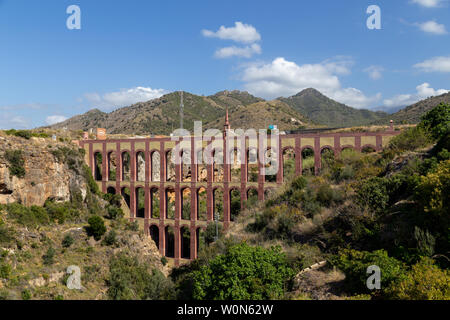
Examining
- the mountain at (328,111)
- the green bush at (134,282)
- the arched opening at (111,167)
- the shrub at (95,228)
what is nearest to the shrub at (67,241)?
the shrub at (95,228)

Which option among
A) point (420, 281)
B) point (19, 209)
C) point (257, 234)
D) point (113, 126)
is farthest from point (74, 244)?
point (113, 126)

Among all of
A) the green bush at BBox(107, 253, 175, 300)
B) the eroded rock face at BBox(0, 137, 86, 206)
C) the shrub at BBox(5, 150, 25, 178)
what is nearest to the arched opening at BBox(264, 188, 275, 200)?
the green bush at BBox(107, 253, 175, 300)

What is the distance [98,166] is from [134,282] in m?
21.1

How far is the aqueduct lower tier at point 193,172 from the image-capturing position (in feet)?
120

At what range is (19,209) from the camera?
32000mm

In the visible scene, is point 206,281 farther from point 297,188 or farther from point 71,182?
point 71,182

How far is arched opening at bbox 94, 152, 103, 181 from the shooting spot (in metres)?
46.8

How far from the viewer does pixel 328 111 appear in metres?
139

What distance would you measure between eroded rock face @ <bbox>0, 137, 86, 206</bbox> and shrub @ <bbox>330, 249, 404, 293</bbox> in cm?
3129

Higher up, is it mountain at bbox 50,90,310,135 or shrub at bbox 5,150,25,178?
mountain at bbox 50,90,310,135

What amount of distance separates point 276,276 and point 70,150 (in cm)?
3354

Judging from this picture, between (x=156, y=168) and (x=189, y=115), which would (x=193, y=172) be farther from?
(x=189, y=115)

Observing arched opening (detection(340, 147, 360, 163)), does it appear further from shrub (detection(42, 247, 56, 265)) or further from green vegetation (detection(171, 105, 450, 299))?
shrub (detection(42, 247, 56, 265))

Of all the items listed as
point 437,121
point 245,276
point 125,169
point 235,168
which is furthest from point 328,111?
point 245,276
